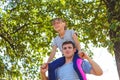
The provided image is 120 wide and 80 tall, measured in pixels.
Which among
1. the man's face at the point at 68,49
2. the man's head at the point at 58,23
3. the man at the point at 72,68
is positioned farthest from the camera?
the man's head at the point at 58,23

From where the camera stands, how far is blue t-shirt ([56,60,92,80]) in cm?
436

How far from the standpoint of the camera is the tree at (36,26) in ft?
50.2

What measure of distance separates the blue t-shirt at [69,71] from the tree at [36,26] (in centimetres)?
1017

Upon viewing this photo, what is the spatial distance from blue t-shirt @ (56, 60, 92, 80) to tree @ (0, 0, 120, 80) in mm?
10166

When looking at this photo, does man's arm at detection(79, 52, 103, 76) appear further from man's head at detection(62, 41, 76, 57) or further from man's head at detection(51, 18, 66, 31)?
man's head at detection(51, 18, 66, 31)

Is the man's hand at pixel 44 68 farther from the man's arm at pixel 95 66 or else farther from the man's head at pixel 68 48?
the man's arm at pixel 95 66

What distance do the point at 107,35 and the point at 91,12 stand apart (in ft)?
4.16

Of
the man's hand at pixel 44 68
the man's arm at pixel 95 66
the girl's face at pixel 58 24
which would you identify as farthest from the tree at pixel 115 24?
the man's arm at pixel 95 66

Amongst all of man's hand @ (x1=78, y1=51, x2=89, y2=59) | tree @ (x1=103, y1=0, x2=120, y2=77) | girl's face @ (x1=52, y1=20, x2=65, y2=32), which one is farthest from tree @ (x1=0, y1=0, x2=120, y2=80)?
man's hand @ (x1=78, y1=51, x2=89, y2=59)

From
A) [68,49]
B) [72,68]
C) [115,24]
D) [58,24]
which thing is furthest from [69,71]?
[115,24]

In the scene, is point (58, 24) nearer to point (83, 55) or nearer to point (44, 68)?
point (44, 68)

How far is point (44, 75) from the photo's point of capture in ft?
15.2

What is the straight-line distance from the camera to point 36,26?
58.7 ft

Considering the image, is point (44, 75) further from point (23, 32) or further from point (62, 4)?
point (23, 32)
